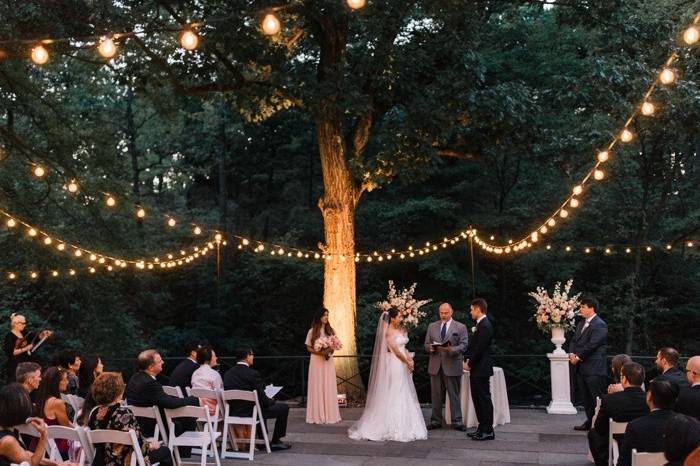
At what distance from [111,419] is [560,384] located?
23.6 feet

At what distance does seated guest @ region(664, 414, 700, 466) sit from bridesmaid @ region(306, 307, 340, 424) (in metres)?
6.50

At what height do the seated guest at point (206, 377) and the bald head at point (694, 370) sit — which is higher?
the bald head at point (694, 370)

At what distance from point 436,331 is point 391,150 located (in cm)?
390

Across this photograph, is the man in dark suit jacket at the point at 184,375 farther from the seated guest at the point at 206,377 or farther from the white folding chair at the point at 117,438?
the white folding chair at the point at 117,438

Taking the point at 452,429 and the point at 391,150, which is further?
the point at 391,150

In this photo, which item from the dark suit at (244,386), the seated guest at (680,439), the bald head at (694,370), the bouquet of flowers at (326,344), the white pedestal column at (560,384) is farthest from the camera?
the white pedestal column at (560,384)

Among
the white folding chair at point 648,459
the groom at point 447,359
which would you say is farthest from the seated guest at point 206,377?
the white folding chair at point 648,459

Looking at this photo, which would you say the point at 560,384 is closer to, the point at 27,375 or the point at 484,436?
the point at 484,436

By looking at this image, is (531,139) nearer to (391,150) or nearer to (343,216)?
(391,150)

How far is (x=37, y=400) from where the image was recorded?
6.07 metres

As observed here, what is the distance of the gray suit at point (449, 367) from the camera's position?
30.6 feet

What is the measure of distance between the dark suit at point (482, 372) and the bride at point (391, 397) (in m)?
0.71

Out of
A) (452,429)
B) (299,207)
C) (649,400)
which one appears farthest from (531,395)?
(649,400)

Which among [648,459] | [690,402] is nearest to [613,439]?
[690,402]
